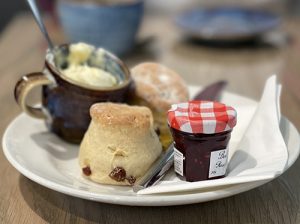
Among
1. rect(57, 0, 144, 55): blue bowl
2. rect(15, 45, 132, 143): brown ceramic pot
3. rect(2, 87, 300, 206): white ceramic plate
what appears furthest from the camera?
rect(57, 0, 144, 55): blue bowl

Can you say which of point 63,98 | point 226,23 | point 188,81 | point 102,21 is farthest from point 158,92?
point 226,23

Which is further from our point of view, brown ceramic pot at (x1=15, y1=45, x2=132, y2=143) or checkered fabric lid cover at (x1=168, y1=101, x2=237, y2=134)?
brown ceramic pot at (x1=15, y1=45, x2=132, y2=143)

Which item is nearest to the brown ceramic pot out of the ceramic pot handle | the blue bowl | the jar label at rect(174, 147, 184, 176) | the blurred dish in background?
the ceramic pot handle

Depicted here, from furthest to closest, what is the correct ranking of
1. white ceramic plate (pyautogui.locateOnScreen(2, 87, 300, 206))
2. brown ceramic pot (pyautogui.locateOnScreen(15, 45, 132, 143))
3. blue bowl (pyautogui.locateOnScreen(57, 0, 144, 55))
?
blue bowl (pyautogui.locateOnScreen(57, 0, 144, 55))
brown ceramic pot (pyautogui.locateOnScreen(15, 45, 132, 143))
white ceramic plate (pyautogui.locateOnScreen(2, 87, 300, 206))

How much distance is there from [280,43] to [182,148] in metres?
1.04

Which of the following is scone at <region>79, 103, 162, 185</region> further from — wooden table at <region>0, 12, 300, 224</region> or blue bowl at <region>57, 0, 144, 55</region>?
blue bowl at <region>57, 0, 144, 55</region>

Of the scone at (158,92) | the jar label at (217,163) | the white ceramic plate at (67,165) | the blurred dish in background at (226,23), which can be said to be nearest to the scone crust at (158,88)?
the scone at (158,92)

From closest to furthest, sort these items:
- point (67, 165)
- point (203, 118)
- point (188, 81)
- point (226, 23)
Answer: point (203, 118) < point (67, 165) < point (188, 81) < point (226, 23)

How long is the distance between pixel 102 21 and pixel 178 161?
2.61 feet

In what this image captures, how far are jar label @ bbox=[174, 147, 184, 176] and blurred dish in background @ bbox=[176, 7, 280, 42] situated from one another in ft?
2.85

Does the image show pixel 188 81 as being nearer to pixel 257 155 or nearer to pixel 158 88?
pixel 158 88

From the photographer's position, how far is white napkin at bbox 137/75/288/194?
63cm

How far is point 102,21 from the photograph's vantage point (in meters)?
1.40

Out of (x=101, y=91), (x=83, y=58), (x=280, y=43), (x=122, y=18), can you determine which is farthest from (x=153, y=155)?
(x=280, y=43)
